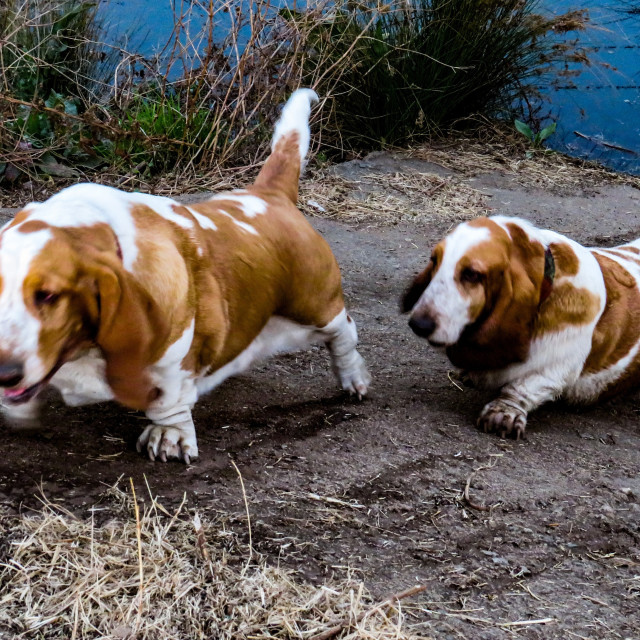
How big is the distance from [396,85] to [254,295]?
507cm

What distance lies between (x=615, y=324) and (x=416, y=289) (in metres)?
0.87

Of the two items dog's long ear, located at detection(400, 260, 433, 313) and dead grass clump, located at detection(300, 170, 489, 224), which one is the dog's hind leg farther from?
dead grass clump, located at detection(300, 170, 489, 224)

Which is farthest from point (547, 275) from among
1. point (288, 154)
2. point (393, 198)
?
point (393, 198)

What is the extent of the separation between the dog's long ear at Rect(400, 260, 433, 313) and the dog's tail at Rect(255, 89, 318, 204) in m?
0.59

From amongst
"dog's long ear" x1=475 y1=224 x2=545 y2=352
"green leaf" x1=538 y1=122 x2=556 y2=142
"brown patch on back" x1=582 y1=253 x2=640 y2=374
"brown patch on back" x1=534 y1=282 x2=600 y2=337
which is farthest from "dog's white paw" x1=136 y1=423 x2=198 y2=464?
"green leaf" x1=538 y1=122 x2=556 y2=142

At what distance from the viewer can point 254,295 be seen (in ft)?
9.25

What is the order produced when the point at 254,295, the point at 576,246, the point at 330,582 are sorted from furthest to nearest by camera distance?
the point at 576,246 → the point at 254,295 → the point at 330,582

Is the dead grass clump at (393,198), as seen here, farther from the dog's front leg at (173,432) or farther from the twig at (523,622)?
the twig at (523,622)

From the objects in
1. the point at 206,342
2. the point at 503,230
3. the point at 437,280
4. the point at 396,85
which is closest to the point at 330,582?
the point at 206,342

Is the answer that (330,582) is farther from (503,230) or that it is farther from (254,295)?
(503,230)

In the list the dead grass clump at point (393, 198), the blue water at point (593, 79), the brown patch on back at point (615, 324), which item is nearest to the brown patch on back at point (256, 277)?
the brown patch on back at point (615, 324)

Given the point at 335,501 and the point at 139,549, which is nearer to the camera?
the point at 139,549

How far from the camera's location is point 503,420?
3350 millimetres

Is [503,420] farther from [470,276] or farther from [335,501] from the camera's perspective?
[335,501]
